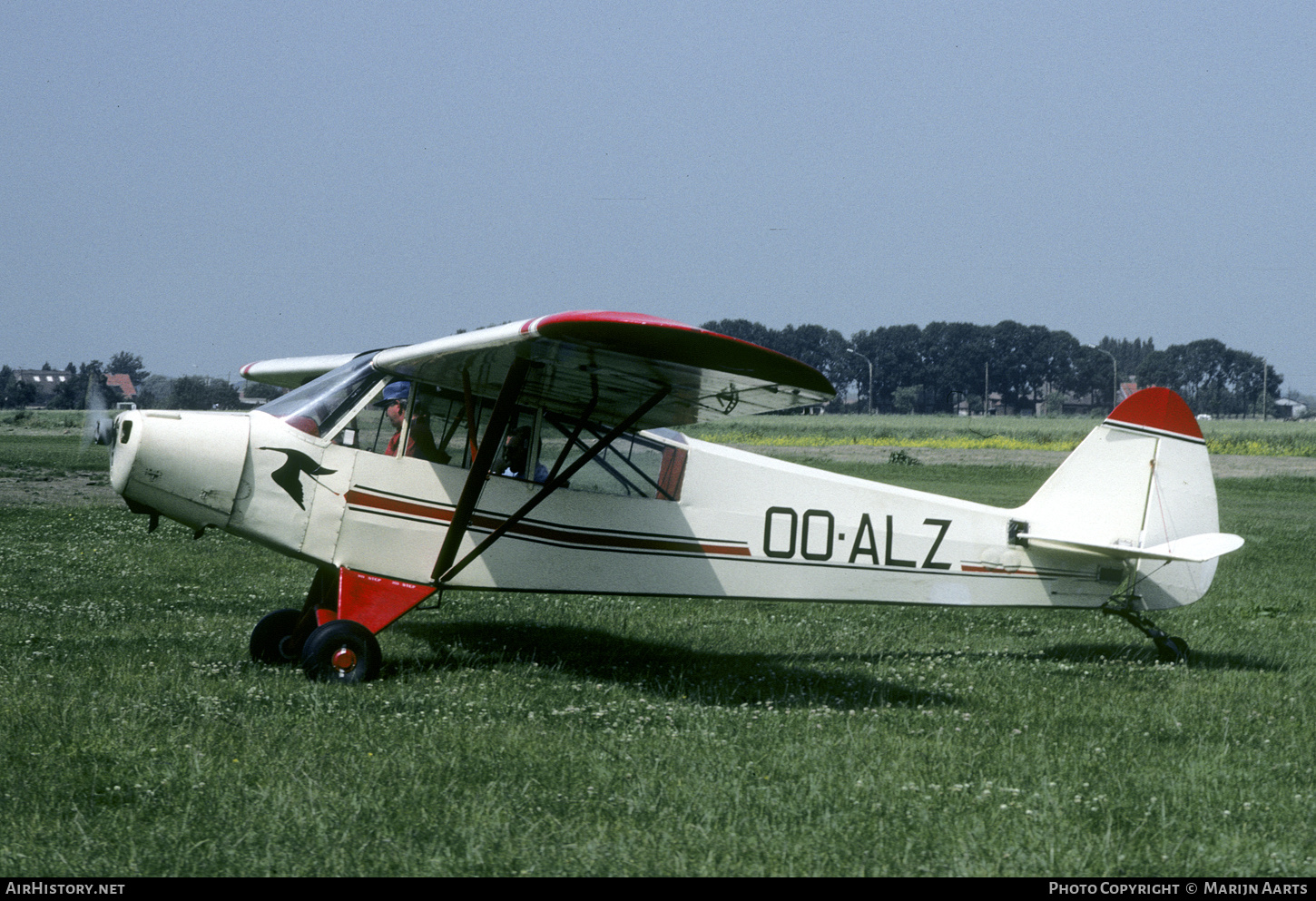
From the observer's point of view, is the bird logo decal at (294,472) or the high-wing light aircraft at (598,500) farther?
the bird logo decal at (294,472)

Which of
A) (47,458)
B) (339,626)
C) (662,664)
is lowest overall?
(47,458)

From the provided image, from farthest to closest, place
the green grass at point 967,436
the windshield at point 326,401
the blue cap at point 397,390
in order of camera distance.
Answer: the green grass at point 967,436
the blue cap at point 397,390
the windshield at point 326,401

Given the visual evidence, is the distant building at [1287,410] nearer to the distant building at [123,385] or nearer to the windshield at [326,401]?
the distant building at [123,385]

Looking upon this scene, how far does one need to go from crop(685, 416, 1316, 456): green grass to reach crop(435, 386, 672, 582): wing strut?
1564 inches

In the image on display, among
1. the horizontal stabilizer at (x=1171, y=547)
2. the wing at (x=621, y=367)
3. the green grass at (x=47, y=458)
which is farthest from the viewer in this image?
the green grass at (x=47, y=458)

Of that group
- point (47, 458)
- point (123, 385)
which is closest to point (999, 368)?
point (47, 458)

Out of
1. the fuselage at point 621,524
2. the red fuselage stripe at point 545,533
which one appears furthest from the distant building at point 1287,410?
the red fuselage stripe at point 545,533

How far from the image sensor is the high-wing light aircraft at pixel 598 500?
6.92 m

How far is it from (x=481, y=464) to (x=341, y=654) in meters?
1.47

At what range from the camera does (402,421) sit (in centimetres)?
747

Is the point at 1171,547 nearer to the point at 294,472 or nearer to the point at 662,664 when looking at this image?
the point at 662,664

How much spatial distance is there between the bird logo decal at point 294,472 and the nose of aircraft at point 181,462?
0.23 metres

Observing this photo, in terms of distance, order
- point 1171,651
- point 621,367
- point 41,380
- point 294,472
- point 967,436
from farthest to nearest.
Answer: point 41,380 → point 967,436 → point 1171,651 → point 294,472 → point 621,367
